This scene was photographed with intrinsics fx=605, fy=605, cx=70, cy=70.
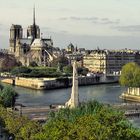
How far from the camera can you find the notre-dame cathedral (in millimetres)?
102438

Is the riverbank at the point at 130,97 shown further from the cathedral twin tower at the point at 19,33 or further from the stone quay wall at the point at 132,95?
the cathedral twin tower at the point at 19,33

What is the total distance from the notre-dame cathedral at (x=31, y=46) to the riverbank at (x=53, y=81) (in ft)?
72.9

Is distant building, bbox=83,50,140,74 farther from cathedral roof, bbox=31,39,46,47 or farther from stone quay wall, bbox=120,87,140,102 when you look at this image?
stone quay wall, bbox=120,87,140,102

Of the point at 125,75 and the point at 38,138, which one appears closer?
the point at 38,138

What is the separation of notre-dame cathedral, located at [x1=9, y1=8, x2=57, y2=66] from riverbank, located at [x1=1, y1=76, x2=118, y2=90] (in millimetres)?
22229

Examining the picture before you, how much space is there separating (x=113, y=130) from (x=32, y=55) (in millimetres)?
83669

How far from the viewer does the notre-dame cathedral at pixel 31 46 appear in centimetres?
10244

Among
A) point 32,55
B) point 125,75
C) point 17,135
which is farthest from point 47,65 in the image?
point 17,135

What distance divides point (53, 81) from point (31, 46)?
→ 3496 centimetres

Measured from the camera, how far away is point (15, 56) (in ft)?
353

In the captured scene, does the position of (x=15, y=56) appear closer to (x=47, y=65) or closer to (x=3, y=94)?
(x=47, y=65)

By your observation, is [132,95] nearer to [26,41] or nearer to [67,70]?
[67,70]

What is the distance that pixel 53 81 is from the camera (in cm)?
7206

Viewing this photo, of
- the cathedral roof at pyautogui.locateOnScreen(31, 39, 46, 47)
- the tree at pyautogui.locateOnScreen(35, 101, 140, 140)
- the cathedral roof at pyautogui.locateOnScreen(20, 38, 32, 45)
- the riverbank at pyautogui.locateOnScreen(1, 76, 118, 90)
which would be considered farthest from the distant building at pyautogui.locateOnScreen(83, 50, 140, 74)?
the tree at pyautogui.locateOnScreen(35, 101, 140, 140)
